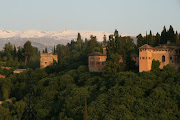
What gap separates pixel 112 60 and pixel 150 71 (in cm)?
650

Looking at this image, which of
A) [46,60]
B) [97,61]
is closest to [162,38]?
[97,61]

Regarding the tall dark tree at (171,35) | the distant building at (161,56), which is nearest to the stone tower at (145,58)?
the distant building at (161,56)

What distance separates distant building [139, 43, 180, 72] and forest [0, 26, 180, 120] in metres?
0.89

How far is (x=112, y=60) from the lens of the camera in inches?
1757

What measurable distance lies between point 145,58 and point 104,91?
291 inches

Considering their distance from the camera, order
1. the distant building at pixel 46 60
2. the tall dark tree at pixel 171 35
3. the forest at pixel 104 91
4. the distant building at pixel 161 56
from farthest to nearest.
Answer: the distant building at pixel 46 60 → the tall dark tree at pixel 171 35 → the distant building at pixel 161 56 → the forest at pixel 104 91

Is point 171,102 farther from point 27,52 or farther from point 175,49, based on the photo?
point 27,52

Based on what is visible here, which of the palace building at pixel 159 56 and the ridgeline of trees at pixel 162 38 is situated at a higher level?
the ridgeline of trees at pixel 162 38

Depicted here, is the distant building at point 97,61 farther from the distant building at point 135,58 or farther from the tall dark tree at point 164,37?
the tall dark tree at point 164,37

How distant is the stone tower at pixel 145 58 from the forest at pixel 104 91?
0.88m

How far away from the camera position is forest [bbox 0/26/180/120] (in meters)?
34.2

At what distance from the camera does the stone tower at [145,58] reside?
4131 centimetres

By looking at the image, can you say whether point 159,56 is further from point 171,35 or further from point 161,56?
point 171,35

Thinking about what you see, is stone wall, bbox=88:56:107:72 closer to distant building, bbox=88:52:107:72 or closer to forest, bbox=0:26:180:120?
distant building, bbox=88:52:107:72
